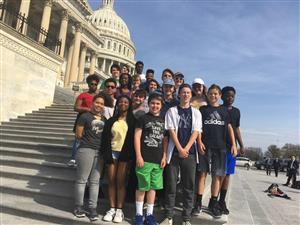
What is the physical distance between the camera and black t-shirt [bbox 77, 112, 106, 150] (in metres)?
5.00

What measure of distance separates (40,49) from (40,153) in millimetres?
6709

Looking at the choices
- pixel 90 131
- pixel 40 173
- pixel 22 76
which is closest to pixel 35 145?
pixel 40 173

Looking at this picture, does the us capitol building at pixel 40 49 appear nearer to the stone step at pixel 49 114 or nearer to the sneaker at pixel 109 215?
the stone step at pixel 49 114

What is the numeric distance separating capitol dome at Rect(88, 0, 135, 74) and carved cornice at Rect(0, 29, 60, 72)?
86500mm

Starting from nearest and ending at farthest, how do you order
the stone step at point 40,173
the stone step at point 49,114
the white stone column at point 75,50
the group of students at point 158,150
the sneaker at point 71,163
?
1. the group of students at point 158,150
2. the stone step at point 40,173
3. the sneaker at point 71,163
4. the stone step at point 49,114
5. the white stone column at point 75,50

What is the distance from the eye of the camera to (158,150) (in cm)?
466

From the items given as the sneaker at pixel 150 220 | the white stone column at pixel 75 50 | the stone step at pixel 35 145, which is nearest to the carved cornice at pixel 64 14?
the white stone column at pixel 75 50

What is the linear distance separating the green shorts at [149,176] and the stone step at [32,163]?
2846 millimetres

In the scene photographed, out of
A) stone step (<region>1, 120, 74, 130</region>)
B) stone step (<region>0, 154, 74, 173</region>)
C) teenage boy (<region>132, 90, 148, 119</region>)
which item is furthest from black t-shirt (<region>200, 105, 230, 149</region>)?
stone step (<region>1, 120, 74, 130</region>)

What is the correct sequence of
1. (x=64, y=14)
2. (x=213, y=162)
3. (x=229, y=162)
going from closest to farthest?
(x=213, y=162), (x=229, y=162), (x=64, y=14)

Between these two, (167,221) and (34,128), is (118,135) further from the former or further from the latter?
(34,128)

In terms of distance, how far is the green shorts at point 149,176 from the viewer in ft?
14.9

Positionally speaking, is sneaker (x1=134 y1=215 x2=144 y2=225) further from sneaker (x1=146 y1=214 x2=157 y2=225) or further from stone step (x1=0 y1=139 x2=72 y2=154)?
stone step (x1=0 y1=139 x2=72 y2=154)

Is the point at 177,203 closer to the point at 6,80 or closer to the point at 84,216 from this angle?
the point at 84,216
